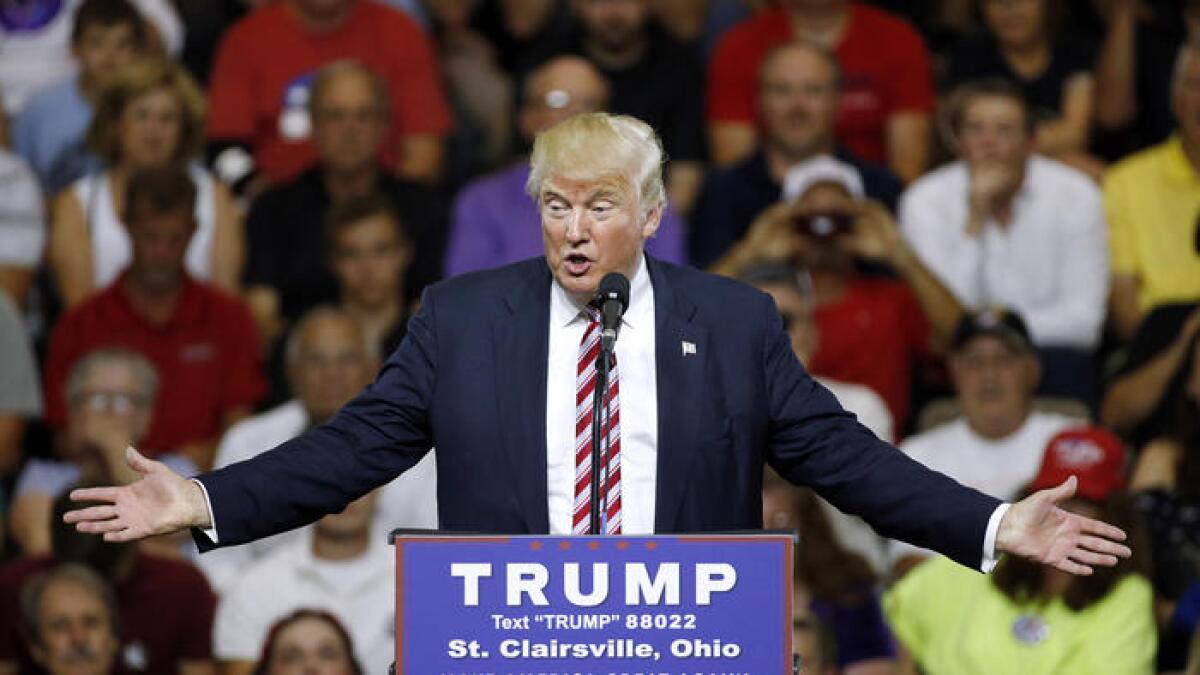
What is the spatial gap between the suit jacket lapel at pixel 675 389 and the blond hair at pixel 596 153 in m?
0.19

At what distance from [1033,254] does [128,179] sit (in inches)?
121

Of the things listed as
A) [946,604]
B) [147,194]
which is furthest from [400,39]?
[946,604]

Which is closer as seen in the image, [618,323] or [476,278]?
[618,323]

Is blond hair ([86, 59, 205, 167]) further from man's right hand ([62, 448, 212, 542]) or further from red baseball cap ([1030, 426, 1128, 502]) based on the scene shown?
Result: man's right hand ([62, 448, 212, 542])

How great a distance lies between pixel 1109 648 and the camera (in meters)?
6.51

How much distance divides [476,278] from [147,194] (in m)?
4.50

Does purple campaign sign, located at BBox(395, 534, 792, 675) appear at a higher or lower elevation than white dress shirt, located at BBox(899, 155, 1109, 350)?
lower

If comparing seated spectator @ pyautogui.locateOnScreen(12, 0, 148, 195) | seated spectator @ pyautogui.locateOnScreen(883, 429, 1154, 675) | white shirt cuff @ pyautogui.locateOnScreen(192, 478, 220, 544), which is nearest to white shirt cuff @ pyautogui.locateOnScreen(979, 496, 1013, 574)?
white shirt cuff @ pyautogui.locateOnScreen(192, 478, 220, 544)

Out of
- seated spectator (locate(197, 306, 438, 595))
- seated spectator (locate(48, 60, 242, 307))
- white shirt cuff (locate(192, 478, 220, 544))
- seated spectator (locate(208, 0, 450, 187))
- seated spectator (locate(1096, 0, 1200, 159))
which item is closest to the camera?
white shirt cuff (locate(192, 478, 220, 544))

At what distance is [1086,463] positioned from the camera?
6.93m

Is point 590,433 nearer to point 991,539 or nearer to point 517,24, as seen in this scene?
point 991,539

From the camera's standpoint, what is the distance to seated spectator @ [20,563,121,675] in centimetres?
718

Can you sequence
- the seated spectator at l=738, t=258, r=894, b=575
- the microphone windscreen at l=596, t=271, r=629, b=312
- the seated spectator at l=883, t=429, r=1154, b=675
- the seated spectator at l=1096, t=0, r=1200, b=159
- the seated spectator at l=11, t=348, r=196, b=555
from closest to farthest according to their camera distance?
the microphone windscreen at l=596, t=271, r=629, b=312 < the seated spectator at l=883, t=429, r=1154, b=675 < the seated spectator at l=738, t=258, r=894, b=575 < the seated spectator at l=11, t=348, r=196, b=555 < the seated spectator at l=1096, t=0, r=1200, b=159

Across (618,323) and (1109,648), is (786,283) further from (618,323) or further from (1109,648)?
(618,323)
